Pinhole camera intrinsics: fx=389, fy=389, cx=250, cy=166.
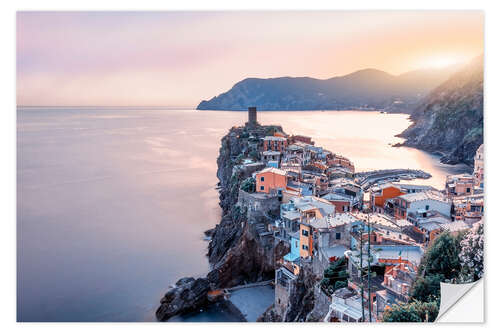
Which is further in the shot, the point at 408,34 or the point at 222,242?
the point at 222,242

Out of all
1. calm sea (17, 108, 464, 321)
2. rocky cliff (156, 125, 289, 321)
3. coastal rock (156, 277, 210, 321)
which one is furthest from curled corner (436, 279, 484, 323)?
coastal rock (156, 277, 210, 321)

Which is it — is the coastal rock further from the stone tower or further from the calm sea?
the stone tower

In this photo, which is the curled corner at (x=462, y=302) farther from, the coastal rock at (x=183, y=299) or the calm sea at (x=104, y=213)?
the coastal rock at (x=183, y=299)

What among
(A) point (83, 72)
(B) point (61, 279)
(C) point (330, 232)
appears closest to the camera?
(A) point (83, 72)

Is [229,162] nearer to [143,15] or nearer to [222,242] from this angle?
[222,242]

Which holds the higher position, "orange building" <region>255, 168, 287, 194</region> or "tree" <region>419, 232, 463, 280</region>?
"orange building" <region>255, 168, 287, 194</region>

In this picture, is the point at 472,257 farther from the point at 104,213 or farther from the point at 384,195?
the point at 104,213
